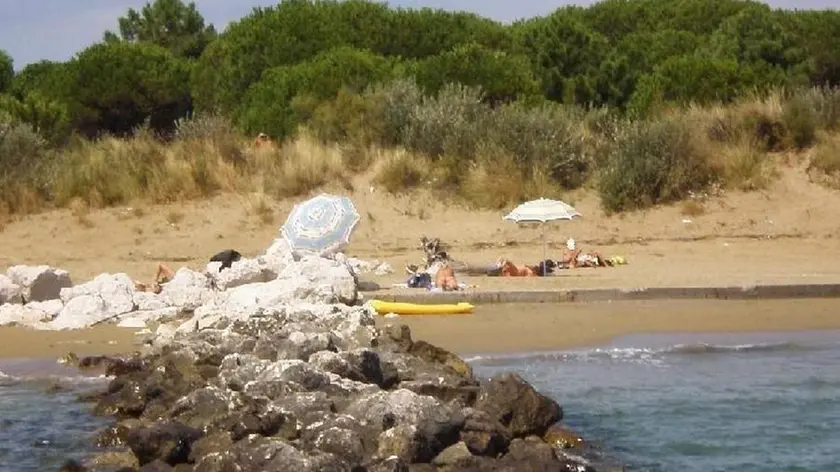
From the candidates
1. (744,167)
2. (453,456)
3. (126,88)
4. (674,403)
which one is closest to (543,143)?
(744,167)

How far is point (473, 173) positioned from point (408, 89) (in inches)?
166

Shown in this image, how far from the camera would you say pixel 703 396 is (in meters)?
13.8

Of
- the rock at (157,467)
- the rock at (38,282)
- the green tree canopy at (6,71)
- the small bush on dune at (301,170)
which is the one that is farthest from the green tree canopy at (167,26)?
→ the rock at (157,467)

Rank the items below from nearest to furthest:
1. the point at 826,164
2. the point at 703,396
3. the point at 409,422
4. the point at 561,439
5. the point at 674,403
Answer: the point at 409,422 < the point at 561,439 < the point at 674,403 < the point at 703,396 < the point at 826,164

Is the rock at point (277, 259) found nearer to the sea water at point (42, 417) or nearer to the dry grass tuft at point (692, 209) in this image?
the sea water at point (42, 417)

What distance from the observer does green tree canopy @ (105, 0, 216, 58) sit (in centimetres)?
5919

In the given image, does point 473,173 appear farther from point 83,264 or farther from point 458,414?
point 458,414

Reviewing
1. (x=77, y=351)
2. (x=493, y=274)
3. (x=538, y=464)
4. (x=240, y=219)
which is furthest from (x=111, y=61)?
(x=538, y=464)


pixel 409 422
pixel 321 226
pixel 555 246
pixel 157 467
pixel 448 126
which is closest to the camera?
pixel 157 467

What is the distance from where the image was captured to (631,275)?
19500 mm

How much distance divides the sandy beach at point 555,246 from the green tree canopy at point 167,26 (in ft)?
116

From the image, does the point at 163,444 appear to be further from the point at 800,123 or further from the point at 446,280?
the point at 800,123

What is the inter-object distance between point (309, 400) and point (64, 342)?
601 cm

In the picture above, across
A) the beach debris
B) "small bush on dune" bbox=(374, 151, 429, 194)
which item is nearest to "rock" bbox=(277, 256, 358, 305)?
the beach debris
